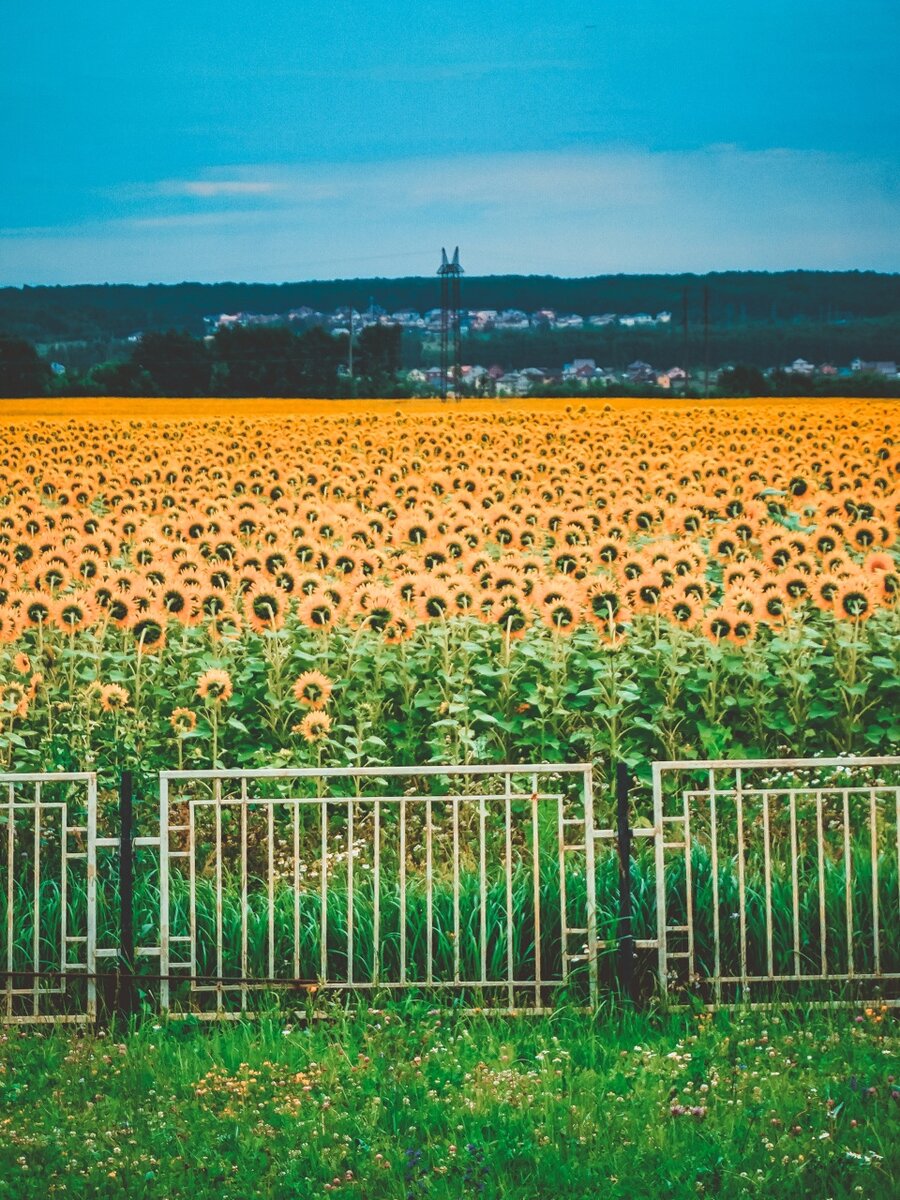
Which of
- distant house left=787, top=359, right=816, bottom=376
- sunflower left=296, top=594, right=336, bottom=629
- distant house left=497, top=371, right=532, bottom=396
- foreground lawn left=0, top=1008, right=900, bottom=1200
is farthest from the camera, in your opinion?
distant house left=497, top=371, right=532, bottom=396

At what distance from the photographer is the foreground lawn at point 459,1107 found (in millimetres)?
4762

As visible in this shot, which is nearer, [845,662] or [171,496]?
[845,662]

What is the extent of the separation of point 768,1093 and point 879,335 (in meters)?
85.8

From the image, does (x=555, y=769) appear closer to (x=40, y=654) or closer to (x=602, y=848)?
(x=602, y=848)

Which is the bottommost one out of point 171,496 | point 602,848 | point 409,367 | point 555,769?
point 602,848

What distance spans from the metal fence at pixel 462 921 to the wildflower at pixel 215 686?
181 centimetres

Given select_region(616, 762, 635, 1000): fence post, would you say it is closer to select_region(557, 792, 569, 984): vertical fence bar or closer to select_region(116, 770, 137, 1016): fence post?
select_region(557, 792, 569, 984): vertical fence bar

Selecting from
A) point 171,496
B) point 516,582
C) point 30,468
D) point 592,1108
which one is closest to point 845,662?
point 516,582

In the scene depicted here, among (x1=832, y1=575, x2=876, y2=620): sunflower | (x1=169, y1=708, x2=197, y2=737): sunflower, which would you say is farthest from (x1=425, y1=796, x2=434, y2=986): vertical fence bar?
(x1=832, y1=575, x2=876, y2=620): sunflower

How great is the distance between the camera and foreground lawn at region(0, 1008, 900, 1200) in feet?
15.6

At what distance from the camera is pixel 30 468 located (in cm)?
2494

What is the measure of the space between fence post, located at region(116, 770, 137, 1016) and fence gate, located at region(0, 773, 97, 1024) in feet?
0.35

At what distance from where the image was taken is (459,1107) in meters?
5.19

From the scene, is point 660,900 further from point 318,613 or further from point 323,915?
point 318,613
